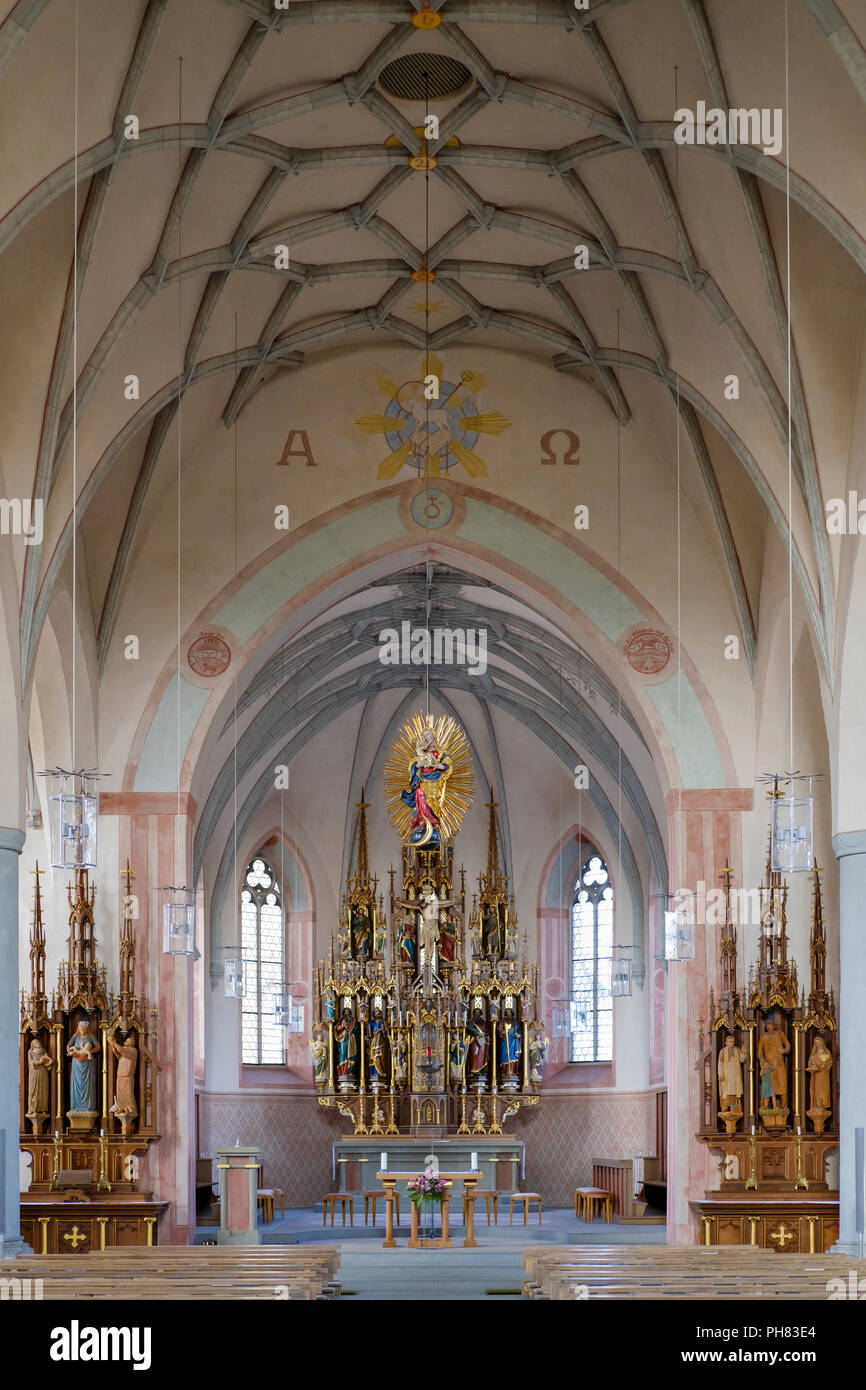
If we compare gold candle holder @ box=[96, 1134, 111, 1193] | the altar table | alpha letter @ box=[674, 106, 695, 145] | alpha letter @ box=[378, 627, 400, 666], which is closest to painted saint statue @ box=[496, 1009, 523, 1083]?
alpha letter @ box=[378, 627, 400, 666]

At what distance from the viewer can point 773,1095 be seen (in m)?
22.0

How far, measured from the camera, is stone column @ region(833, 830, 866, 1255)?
1689 cm

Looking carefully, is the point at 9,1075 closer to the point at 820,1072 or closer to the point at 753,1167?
the point at 753,1167

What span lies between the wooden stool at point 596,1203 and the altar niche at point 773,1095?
6.88 m

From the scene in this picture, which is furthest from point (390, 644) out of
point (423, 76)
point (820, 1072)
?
point (423, 76)

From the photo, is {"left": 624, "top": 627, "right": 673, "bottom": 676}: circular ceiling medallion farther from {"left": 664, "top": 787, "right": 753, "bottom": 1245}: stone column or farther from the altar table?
the altar table

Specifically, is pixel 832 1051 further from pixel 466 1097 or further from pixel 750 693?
pixel 466 1097

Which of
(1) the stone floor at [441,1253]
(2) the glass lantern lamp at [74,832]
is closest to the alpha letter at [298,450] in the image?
(2) the glass lantern lamp at [74,832]

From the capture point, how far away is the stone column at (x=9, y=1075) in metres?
16.7

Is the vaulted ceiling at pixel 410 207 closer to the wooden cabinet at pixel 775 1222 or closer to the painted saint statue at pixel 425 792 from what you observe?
the wooden cabinet at pixel 775 1222

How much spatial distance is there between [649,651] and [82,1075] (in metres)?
9.48

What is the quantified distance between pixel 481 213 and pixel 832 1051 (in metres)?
11.1

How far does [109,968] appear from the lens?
2322 cm
